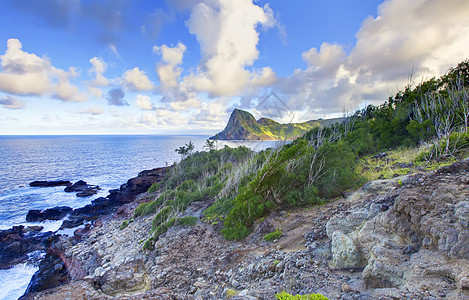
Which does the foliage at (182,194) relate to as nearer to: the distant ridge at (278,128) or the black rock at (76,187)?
the distant ridge at (278,128)

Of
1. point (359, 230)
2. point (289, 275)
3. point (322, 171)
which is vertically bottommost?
point (289, 275)

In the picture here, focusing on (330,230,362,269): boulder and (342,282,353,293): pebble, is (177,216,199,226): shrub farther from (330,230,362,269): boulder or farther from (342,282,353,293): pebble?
(342,282,353,293): pebble

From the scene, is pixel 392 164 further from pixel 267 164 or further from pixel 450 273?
pixel 450 273

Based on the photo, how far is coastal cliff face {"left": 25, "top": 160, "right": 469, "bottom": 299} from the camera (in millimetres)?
3359

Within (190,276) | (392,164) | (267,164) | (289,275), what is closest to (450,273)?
(289,275)

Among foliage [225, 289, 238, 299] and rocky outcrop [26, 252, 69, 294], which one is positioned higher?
foliage [225, 289, 238, 299]

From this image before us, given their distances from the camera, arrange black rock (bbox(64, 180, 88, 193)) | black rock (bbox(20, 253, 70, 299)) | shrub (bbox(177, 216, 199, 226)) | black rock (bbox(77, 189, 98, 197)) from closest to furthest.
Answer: black rock (bbox(20, 253, 70, 299)) → shrub (bbox(177, 216, 199, 226)) → black rock (bbox(77, 189, 98, 197)) → black rock (bbox(64, 180, 88, 193))

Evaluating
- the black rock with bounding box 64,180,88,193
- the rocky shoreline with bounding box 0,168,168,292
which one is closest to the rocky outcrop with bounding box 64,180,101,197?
the black rock with bounding box 64,180,88,193

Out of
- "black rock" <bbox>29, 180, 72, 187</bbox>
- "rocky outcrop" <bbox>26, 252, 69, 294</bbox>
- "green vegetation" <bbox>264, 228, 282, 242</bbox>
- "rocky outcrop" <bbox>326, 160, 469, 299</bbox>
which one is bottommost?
"rocky outcrop" <bbox>26, 252, 69, 294</bbox>

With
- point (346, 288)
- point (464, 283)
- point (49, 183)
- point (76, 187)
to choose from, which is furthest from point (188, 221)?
point (49, 183)

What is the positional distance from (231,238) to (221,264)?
2039 millimetres

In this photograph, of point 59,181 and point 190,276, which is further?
point 59,181

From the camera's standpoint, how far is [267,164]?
401 inches

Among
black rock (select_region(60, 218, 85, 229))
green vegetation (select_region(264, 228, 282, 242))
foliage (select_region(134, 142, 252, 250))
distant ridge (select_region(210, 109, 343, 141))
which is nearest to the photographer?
green vegetation (select_region(264, 228, 282, 242))
